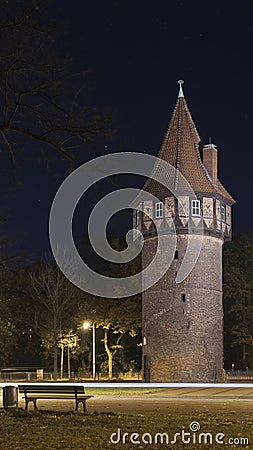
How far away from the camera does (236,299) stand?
60.3 m

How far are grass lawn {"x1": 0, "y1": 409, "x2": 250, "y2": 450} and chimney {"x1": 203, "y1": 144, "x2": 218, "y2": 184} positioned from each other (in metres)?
35.1

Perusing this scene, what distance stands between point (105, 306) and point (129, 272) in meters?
3.08

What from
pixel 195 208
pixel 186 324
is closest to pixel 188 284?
pixel 186 324

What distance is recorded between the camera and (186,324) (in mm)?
47688

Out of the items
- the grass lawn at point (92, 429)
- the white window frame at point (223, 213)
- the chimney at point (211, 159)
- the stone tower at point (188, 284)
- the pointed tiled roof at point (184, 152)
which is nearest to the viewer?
the grass lawn at point (92, 429)

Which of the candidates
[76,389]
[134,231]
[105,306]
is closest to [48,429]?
[76,389]

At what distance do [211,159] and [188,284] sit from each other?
888 cm

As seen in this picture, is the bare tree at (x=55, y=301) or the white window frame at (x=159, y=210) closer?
the white window frame at (x=159, y=210)

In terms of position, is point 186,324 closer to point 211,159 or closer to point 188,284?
point 188,284

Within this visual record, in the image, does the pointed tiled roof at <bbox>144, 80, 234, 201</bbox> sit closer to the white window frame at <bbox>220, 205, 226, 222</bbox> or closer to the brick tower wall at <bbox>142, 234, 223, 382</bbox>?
the white window frame at <bbox>220, 205, 226, 222</bbox>

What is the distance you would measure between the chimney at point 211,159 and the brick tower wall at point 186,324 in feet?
15.4

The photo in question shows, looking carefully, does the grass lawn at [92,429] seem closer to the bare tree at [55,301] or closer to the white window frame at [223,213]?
the white window frame at [223,213]

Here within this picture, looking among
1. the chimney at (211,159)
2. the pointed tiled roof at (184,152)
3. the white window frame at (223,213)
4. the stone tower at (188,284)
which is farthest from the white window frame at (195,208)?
the chimney at (211,159)

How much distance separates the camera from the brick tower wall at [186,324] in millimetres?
47438
